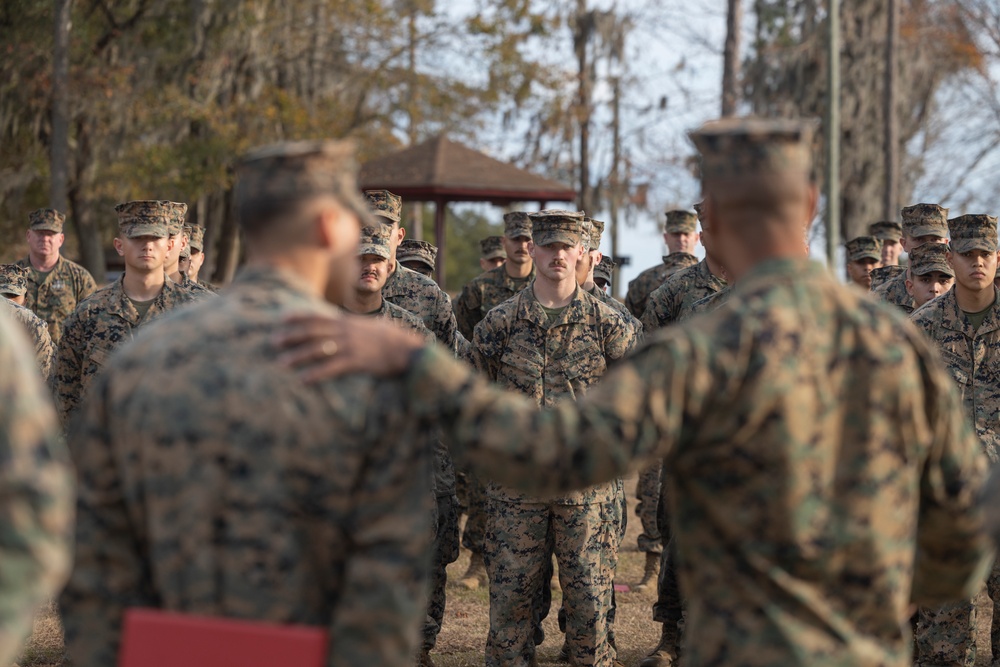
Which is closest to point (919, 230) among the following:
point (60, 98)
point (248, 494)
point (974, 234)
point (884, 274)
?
point (884, 274)

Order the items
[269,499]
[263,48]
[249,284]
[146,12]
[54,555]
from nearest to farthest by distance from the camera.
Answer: [54,555], [269,499], [249,284], [146,12], [263,48]

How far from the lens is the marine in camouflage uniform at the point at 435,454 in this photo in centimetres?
734

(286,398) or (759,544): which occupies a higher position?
(286,398)

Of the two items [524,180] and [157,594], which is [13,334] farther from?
[524,180]

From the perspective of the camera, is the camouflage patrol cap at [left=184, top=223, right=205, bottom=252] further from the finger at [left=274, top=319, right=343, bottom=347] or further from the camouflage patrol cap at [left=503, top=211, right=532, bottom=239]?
the finger at [left=274, top=319, right=343, bottom=347]

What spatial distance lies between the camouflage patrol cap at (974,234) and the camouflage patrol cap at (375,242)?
3.26 metres

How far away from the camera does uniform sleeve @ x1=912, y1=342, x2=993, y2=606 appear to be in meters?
3.43

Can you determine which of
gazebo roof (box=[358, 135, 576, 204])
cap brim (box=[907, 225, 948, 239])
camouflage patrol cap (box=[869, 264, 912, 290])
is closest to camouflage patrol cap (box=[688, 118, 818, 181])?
cap brim (box=[907, 225, 948, 239])

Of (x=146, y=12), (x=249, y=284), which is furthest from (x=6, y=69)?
(x=249, y=284)

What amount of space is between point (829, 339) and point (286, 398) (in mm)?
1372

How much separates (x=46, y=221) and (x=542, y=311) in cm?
692

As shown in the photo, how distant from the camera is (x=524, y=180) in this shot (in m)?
21.4

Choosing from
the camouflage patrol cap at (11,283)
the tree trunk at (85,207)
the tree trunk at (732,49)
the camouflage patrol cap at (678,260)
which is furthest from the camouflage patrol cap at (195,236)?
the tree trunk at (732,49)

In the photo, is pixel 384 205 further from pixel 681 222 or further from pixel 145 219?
pixel 681 222
